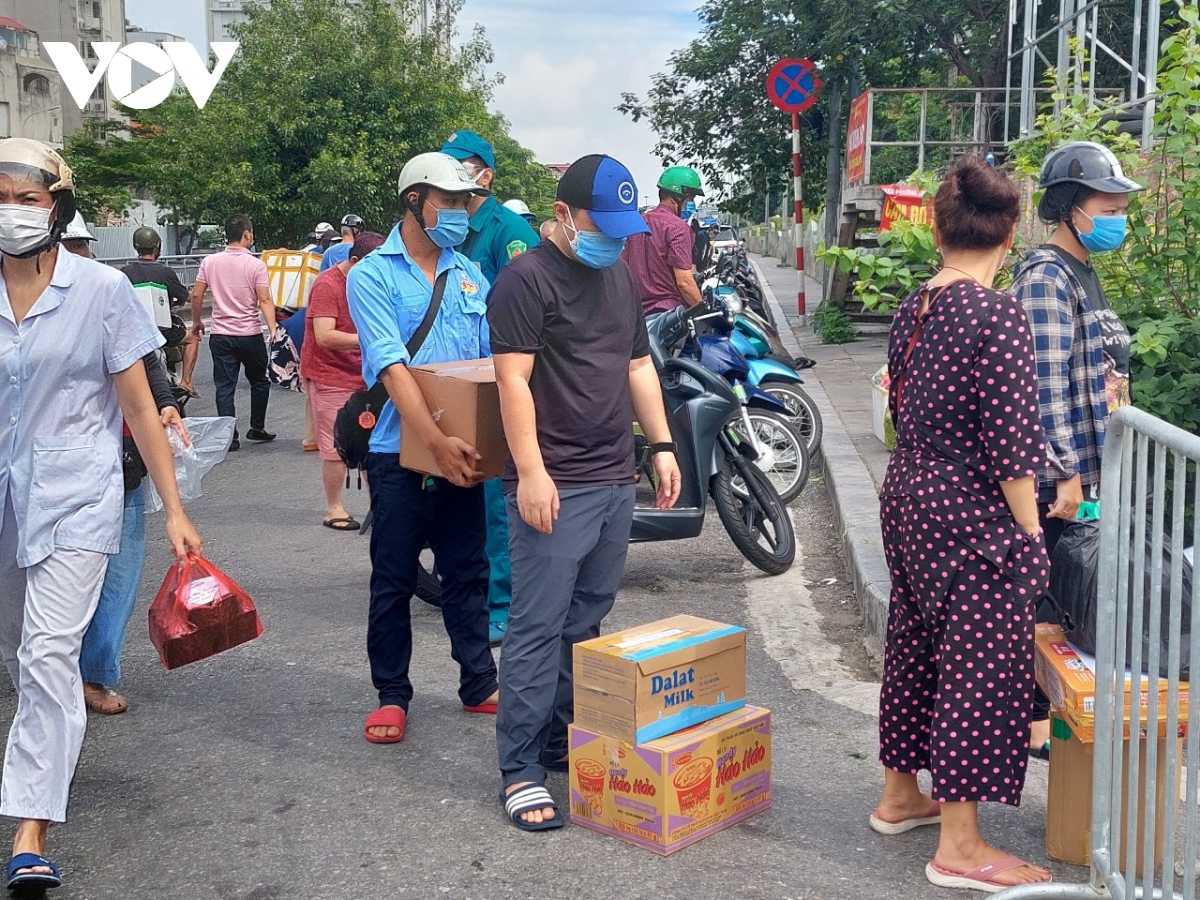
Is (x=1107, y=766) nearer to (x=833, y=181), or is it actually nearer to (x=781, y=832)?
(x=781, y=832)

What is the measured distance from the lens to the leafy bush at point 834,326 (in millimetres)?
16891

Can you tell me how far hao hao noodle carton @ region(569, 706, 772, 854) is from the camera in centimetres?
371

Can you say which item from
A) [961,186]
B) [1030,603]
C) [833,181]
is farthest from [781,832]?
[833,181]

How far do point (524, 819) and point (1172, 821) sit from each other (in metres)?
1.70

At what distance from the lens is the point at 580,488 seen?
3934mm

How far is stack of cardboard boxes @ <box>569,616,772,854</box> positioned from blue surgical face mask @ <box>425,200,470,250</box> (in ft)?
4.91

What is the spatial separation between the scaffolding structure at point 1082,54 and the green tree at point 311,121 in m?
16.6

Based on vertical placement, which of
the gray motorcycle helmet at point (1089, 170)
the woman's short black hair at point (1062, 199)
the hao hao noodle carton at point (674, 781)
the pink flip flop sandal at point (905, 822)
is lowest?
the pink flip flop sandal at point (905, 822)

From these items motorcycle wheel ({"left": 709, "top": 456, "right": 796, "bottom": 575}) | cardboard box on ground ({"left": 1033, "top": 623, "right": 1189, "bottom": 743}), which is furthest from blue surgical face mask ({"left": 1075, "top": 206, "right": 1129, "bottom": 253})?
motorcycle wheel ({"left": 709, "top": 456, "right": 796, "bottom": 575})

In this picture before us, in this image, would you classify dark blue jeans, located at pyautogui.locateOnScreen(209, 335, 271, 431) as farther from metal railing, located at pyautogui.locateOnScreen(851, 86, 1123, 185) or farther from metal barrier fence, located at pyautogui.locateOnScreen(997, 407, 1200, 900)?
metal barrier fence, located at pyautogui.locateOnScreen(997, 407, 1200, 900)

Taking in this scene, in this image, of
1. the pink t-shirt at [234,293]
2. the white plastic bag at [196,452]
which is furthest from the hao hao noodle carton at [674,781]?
the pink t-shirt at [234,293]

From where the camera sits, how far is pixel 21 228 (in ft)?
11.7

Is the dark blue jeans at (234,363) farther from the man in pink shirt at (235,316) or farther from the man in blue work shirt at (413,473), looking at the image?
the man in blue work shirt at (413,473)

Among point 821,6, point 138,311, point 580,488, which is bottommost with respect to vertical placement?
point 580,488
